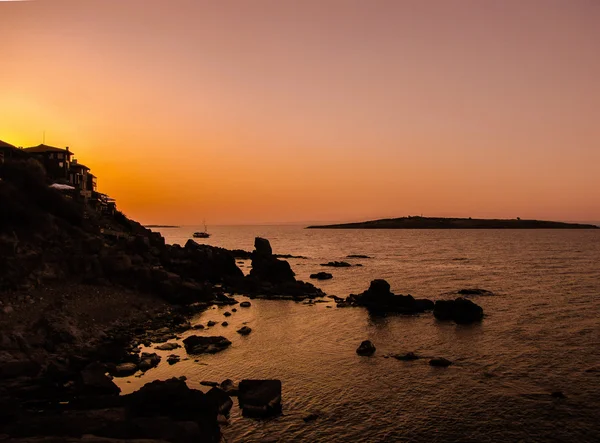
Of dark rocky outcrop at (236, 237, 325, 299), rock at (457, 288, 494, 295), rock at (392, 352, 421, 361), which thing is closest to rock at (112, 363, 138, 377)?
rock at (392, 352, 421, 361)

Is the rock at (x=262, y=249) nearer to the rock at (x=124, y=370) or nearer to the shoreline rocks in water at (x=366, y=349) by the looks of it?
the shoreline rocks in water at (x=366, y=349)

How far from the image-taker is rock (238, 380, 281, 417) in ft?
79.0

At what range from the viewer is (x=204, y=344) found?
36.5 m

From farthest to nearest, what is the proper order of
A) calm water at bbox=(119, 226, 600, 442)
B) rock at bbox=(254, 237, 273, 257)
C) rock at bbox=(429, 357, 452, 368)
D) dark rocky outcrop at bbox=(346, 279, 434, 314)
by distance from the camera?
rock at bbox=(254, 237, 273, 257) < dark rocky outcrop at bbox=(346, 279, 434, 314) < rock at bbox=(429, 357, 452, 368) < calm water at bbox=(119, 226, 600, 442)

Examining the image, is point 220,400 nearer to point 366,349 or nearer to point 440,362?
point 366,349

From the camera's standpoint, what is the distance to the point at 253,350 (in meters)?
36.9

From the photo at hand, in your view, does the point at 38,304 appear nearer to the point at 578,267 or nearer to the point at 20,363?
the point at 20,363

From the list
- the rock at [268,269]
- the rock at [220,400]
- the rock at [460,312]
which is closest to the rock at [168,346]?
the rock at [220,400]

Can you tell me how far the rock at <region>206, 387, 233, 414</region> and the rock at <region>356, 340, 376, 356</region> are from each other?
47.6ft

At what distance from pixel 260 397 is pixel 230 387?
11.7ft

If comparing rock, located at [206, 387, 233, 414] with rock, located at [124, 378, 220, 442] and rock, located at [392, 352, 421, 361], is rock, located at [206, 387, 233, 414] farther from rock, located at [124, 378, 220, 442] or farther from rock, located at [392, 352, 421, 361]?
rock, located at [392, 352, 421, 361]

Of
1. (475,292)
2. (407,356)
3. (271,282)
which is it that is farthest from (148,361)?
(475,292)

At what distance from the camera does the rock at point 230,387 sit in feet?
87.1

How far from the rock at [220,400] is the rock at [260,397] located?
850 millimetres
